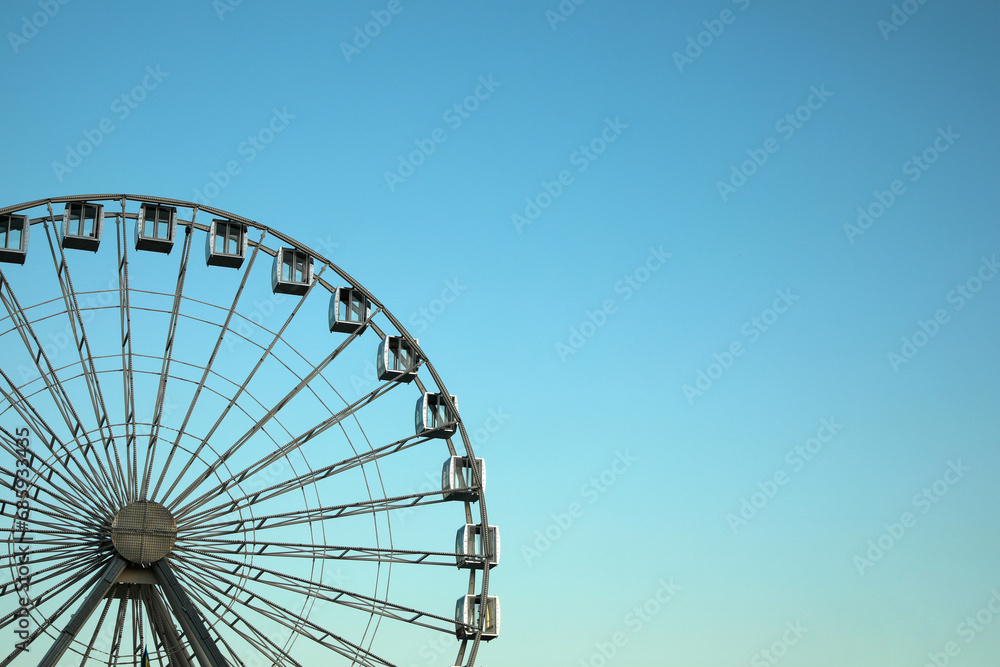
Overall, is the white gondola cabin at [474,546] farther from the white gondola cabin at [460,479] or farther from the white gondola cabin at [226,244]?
the white gondola cabin at [226,244]

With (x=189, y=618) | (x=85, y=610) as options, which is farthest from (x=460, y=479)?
(x=85, y=610)

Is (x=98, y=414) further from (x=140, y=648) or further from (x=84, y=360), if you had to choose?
(x=140, y=648)

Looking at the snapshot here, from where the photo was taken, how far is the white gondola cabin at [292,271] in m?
28.4

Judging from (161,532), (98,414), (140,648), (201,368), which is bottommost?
(140,648)

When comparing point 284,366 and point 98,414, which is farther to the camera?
point 284,366

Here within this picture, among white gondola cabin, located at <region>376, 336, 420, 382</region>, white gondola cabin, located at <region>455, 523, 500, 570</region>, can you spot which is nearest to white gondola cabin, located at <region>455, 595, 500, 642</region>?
white gondola cabin, located at <region>455, 523, 500, 570</region>

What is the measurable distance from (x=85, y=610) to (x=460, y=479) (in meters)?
8.44

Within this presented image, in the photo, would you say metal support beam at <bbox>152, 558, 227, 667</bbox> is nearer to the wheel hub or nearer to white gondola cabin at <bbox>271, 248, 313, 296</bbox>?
the wheel hub

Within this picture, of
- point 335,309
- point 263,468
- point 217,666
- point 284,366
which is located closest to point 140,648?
point 217,666

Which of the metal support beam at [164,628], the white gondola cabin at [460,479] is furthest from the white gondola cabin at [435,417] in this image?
the metal support beam at [164,628]

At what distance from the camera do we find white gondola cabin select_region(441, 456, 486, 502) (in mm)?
28219

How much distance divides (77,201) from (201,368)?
4309mm

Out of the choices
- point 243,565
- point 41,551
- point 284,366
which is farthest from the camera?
point 284,366

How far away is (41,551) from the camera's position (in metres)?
24.2
